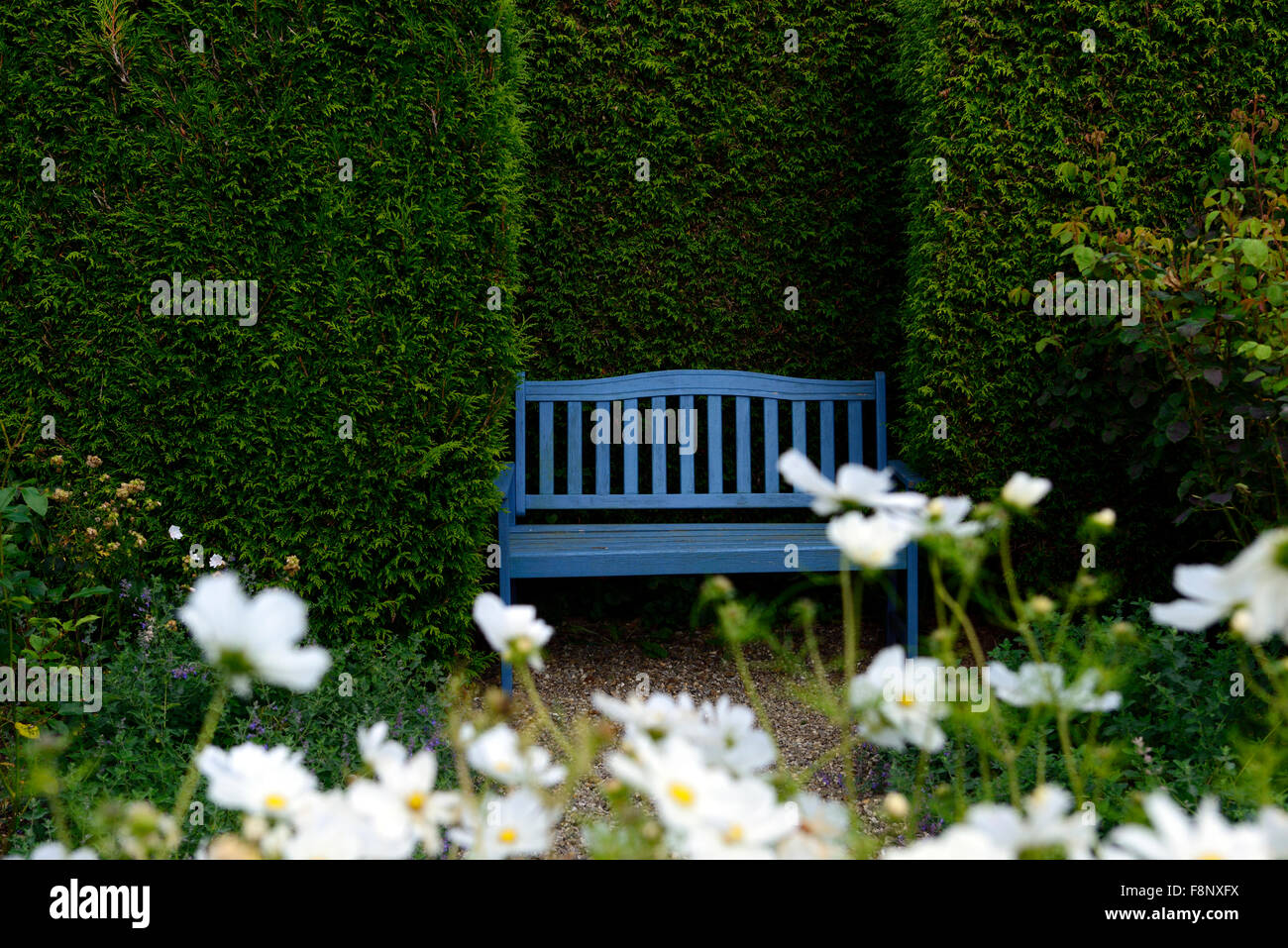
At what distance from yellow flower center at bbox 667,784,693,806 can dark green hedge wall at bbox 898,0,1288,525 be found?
3231 millimetres

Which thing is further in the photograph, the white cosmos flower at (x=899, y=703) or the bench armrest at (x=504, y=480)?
the bench armrest at (x=504, y=480)

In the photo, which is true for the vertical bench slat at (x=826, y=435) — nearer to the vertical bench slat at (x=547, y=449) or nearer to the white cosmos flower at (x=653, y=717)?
the vertical bench slat at (x=547, y=449)

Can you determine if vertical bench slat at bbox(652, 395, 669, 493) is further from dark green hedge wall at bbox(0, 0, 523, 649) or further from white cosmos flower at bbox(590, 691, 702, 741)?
white cosmos flower at bbox(590, 691, 702, 741)

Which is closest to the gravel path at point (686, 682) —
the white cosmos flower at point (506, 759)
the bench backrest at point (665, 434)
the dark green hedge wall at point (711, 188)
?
the bench backrest at point (665, 434)

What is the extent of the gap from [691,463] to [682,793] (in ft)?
11.0

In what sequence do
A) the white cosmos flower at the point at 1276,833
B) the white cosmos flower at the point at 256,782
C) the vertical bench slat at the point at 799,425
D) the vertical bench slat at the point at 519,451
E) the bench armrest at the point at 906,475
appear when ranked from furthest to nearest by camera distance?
the vertical bench slat at the point at 799,425 → the vertical bench slat at the point at 519,451 → the bench armrest at the point at 906,475 → the white cosmos flower at the point at 256,782 → the white cosmos flower at the point at 1276,833

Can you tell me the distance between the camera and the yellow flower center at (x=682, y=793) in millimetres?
527

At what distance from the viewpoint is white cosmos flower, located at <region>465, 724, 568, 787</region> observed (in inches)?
23.8

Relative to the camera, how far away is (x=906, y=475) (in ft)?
11.7

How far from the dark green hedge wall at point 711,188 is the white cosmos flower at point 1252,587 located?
138 inches

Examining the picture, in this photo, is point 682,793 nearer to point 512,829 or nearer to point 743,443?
point 512,829

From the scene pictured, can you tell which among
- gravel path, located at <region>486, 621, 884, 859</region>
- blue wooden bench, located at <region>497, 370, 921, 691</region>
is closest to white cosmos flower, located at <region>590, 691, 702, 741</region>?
gravel path, located at <region>486, 621, 884, 859</region>

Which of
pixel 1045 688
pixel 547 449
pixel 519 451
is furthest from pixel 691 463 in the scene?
pixel 1045 688
